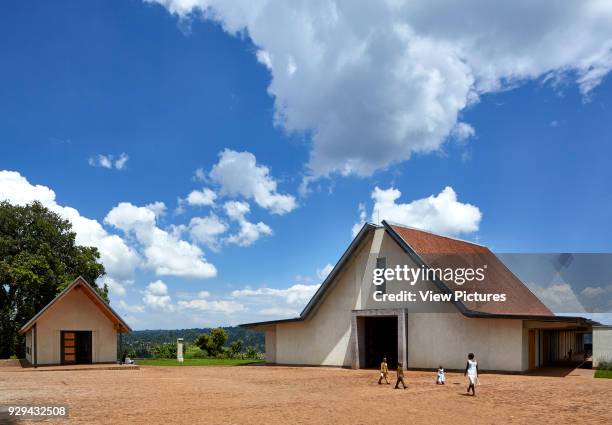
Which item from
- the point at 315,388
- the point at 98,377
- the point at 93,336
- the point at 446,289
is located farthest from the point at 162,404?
the point at 93,336

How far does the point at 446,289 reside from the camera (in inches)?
1044

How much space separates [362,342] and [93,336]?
15.2 metres

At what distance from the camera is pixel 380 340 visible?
105 feet

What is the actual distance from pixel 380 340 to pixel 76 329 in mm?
16971

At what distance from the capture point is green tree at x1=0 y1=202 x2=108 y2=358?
4009 centimetres

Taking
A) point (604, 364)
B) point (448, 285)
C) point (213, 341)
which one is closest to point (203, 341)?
point (213, 341)

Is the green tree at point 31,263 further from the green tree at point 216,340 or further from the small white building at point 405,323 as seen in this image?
the small white building at point 405,323

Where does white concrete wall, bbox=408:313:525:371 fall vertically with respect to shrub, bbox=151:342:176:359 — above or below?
above

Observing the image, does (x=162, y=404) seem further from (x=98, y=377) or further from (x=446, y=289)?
(x=446, y=289)

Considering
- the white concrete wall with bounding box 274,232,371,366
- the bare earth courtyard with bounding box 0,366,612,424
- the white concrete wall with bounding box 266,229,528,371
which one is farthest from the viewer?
the white concrete wall with bounding box 274,232,371,366

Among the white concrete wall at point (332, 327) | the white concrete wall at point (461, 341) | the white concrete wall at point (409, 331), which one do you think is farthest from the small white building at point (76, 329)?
the white concrete wall at point (461, 341)

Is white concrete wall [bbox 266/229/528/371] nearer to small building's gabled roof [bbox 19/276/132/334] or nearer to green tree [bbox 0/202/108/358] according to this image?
small building's gabled roof [bbox 19/276/132/334]

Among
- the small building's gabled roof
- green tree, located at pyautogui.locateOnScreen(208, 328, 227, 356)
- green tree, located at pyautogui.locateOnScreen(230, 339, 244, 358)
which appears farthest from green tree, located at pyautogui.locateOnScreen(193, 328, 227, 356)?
the small building's gabled roof

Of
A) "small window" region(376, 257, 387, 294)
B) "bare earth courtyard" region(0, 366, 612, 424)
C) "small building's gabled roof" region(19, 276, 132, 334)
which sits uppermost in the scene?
"small window" region(376, 257, 387, 294)
